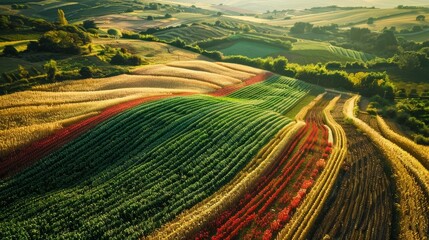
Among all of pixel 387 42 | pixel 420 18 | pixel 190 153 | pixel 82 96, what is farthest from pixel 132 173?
pixel 420 18

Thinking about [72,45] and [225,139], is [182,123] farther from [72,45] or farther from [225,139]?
[72,45]

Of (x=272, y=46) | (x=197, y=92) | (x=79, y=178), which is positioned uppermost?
(x=79, y=178)

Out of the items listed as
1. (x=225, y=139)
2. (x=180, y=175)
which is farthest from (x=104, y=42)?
(x=180, y=175)

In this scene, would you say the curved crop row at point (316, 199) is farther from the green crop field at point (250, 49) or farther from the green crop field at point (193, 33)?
the green crop field at point (193, 33)

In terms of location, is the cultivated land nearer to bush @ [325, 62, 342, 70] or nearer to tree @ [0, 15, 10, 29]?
tree @ [0, 15, 10, 29]

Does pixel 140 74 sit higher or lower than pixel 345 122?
lower

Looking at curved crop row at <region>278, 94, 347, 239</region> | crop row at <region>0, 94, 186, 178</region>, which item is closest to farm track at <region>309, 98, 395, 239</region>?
curved crop row at <region>278, 94, 347, 239</region>

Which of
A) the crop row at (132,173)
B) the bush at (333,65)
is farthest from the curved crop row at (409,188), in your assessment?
the bush at (333,65)
